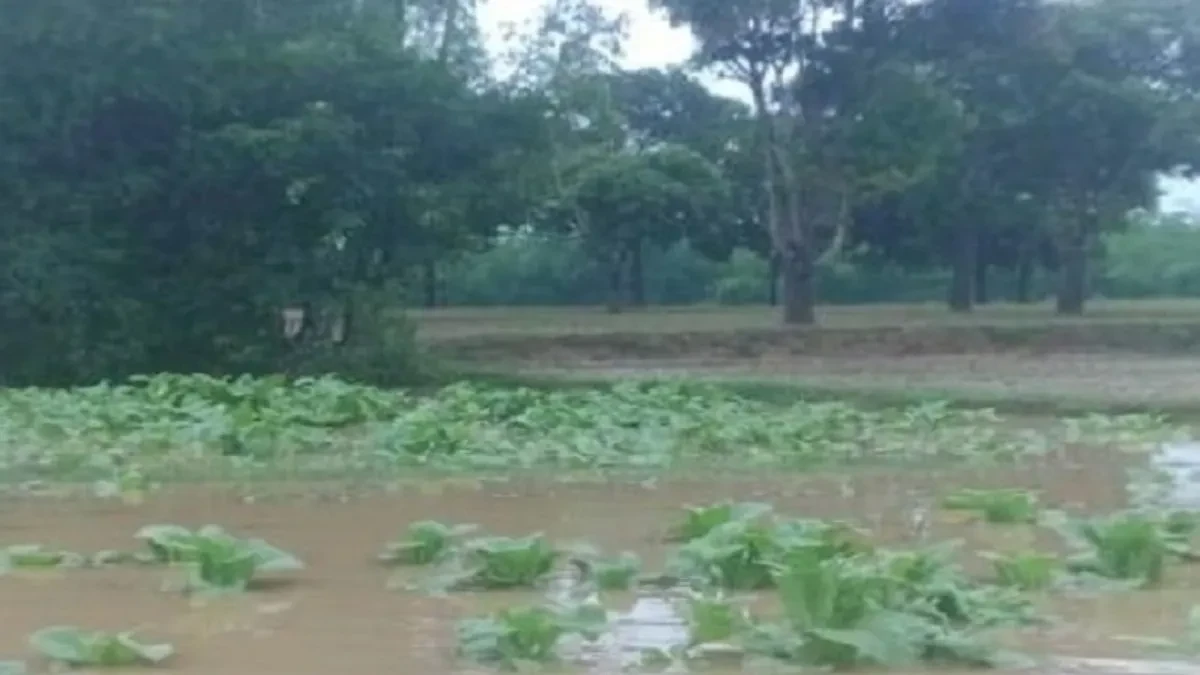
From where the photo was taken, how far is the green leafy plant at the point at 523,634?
6.74 metres

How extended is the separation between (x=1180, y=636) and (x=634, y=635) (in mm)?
1839

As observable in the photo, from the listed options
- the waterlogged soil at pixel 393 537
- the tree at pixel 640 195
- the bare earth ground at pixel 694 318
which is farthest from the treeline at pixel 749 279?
the waterlogged soil at pixel 393 537

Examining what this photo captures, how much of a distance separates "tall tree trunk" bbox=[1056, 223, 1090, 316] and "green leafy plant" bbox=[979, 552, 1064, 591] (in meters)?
31.3

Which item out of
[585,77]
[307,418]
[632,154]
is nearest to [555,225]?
[632,154]

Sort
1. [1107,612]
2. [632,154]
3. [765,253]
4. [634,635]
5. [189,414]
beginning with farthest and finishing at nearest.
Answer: [765,253], [632,154], [189,414], [1107,612], [634,635]

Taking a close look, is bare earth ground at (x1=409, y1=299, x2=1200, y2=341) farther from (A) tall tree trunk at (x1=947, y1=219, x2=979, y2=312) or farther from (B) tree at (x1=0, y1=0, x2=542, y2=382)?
(B) tree at (x1=0, y1=0, x2=542, y2=382)

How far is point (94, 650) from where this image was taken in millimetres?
6719

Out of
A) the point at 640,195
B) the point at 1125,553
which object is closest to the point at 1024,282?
the point at 640,195

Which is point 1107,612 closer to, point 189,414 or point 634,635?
point 634,635

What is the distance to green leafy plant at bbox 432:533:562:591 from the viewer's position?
848 centimetres

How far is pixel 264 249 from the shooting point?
24234mm

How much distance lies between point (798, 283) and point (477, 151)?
1278 cm

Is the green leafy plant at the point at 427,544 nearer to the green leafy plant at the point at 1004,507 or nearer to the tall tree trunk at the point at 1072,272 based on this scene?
the green leafy plant at the point at 1004,507

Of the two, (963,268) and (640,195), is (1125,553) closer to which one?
(640,195)
